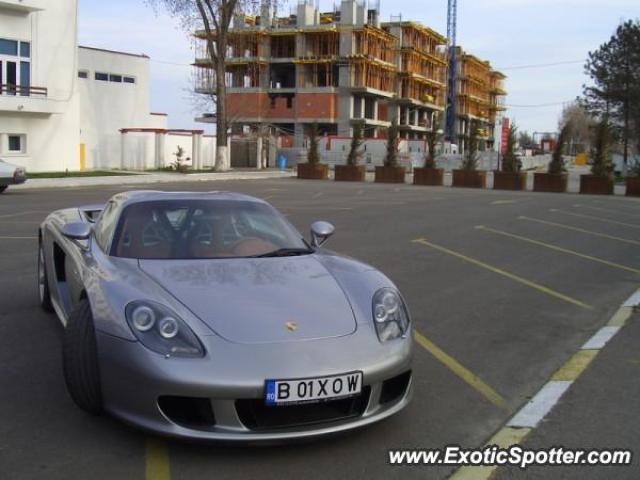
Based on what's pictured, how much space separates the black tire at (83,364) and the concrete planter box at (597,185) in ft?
94.6

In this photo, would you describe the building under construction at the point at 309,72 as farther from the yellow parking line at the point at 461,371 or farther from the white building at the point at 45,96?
the yellow parking line at the point at 461,371

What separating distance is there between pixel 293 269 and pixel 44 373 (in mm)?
1881

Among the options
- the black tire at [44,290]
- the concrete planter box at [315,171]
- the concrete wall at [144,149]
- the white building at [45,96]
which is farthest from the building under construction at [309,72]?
the black tire at [44,290]

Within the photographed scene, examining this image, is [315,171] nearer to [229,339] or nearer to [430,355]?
[430,355]

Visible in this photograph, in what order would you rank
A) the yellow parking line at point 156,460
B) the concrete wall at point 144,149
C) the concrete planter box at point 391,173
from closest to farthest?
the yellow parking line at point 156,460, the concrete planter box at point 391,173, the concrete wall at point 144,149

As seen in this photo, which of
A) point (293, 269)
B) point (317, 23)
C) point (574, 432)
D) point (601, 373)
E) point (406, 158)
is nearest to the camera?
point (574, 432)

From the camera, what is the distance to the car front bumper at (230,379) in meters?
3.31

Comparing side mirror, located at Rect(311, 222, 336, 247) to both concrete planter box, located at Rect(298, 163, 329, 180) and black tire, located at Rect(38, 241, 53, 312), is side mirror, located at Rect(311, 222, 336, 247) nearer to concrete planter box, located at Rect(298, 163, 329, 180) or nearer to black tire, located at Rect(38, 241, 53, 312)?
black tire, located at Rect(38, 241, 53, 312)

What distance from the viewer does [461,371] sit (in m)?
5.03

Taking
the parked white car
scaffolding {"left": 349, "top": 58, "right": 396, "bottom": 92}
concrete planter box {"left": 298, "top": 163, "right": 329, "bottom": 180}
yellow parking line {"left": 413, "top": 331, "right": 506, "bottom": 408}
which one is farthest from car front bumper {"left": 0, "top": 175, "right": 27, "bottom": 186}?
scaffolding {"left": 349, "top": 58, "right": 396, "bottom": 92}

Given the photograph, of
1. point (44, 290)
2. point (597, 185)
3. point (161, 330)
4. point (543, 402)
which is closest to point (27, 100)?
point (597, 185)

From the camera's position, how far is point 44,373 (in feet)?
15.5

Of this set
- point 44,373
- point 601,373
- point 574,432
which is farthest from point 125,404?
point 601,373

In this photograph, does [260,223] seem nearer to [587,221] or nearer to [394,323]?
[394,323]
